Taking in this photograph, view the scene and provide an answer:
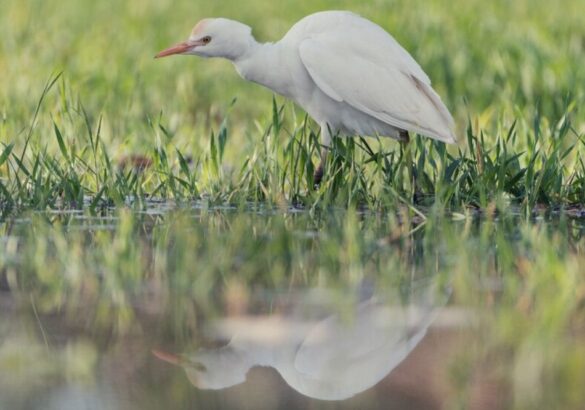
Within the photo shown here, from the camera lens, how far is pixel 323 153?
6.92 m

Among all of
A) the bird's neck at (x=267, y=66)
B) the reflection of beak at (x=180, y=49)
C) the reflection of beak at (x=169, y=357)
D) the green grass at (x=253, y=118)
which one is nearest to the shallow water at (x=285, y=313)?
the reflection of beak at (x=169, y=357)

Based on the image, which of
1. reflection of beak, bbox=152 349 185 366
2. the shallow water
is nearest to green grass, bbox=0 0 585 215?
the shallow water

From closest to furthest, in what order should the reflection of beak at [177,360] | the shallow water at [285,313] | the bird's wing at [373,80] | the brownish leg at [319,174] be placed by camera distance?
1. the shallow water at [285,313]
2. the reflection of beak at [177,360]
3. the brownish leg at [319,174]
4. the bird's wing at [373,80]

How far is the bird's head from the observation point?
284 inches

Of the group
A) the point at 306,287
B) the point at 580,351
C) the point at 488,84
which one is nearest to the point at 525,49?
the point at 488,84

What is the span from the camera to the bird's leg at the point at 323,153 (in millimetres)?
6737

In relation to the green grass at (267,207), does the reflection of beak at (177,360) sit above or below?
below

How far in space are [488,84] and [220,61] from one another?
241 centimetres

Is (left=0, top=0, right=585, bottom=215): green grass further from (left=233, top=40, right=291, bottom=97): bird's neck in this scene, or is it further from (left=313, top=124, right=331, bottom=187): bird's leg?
(left=233, top=40, right=291, bottom=97): bird's neck

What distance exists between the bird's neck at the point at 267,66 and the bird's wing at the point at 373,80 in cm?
17

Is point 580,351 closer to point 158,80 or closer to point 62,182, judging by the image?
point 62,182

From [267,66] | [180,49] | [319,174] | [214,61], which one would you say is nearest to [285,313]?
[319,174]

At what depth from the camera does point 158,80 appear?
1045 cm

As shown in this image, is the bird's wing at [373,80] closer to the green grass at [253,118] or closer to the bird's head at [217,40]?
the green grass at [253,118]
